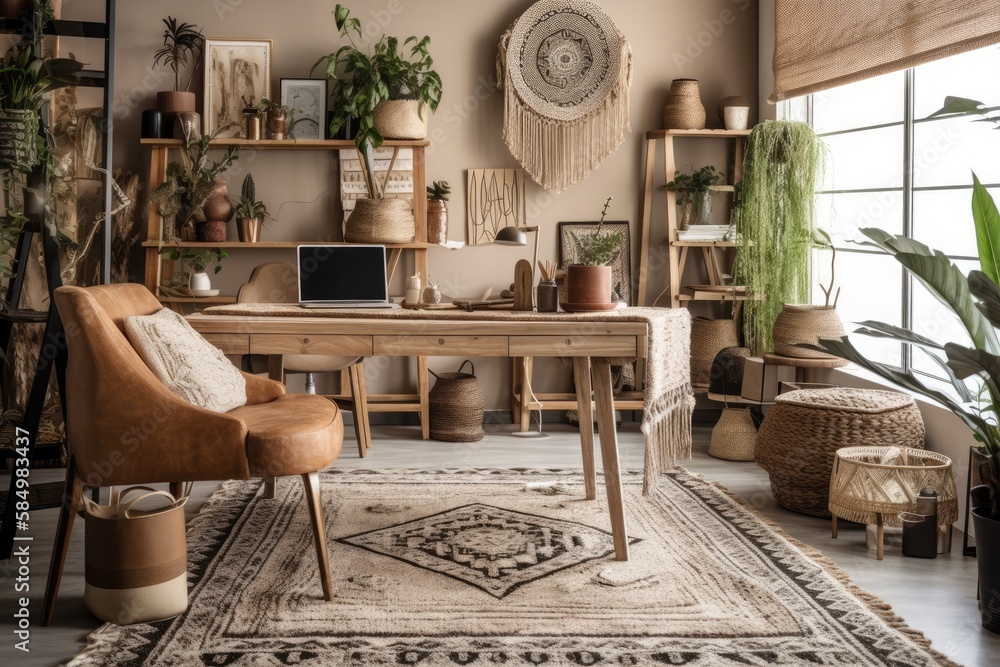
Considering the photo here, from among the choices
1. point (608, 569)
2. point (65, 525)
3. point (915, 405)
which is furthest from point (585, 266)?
point (65, 525)

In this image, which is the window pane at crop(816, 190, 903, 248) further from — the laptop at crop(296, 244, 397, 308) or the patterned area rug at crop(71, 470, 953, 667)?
the laptop at crop(296, 244, 397, 308)

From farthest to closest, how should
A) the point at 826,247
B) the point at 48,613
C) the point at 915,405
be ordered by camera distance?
the point at 826,247
the point at 915,405
the point at 48,613

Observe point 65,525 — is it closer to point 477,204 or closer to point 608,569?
point 608,569

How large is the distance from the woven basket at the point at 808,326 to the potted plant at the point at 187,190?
2895mm

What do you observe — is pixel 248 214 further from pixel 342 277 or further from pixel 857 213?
pixel 857 213

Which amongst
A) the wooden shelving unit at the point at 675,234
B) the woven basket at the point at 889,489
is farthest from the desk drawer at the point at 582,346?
the wooden shelving unit at the point at 675,234

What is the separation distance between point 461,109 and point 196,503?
8.81 feet

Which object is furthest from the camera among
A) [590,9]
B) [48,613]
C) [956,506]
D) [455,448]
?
[590,9]

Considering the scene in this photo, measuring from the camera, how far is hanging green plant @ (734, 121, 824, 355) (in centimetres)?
441

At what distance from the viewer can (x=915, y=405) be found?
352 cm

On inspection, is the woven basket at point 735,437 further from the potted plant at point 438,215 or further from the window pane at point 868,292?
the potted plant at point 438,215

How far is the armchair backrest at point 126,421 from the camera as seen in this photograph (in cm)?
253

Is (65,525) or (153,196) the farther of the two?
(153,196)

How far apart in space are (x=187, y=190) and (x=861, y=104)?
339 centimetres
